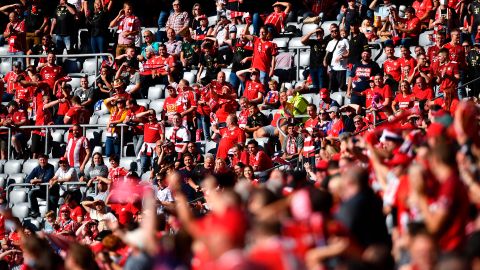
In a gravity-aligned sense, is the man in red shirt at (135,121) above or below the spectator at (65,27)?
below

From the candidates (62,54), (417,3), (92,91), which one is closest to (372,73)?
(417,3)

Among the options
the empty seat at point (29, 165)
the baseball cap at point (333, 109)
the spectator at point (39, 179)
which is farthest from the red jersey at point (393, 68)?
the empty seat at point (29, 165)

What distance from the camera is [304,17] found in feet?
81.8

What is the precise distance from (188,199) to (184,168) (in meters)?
0.93

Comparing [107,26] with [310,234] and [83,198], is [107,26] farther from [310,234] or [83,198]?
[310,234]

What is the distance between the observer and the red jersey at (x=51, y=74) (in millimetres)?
24922

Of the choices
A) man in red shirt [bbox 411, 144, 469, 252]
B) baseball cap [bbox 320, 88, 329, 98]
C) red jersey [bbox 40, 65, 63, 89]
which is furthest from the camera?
red jersey [bbox 40, 65, 63, 89]

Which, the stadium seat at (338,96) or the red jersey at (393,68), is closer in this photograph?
the red jersey at (393,68)

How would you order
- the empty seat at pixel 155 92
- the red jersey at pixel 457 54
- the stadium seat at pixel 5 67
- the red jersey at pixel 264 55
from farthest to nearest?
the stadium seat at pixel 5 67, the empty seat at pixel 155 92, the red jersey at pixel 264 55, the red jersey at pixel 457 54

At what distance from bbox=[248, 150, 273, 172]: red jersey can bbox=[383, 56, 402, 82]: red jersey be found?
9.54 feet

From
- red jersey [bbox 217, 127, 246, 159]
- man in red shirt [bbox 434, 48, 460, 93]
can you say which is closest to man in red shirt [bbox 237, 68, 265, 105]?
red jersey [bbox 217, 127, 246, 159]

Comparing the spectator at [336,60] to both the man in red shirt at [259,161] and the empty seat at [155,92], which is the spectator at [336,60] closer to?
the man in red shirt at [259,161]

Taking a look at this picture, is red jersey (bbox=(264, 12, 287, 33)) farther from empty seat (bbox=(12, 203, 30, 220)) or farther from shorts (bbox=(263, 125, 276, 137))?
empty seat (bbox=(12, 203, 30, 220))

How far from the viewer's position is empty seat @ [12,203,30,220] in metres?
22.4
